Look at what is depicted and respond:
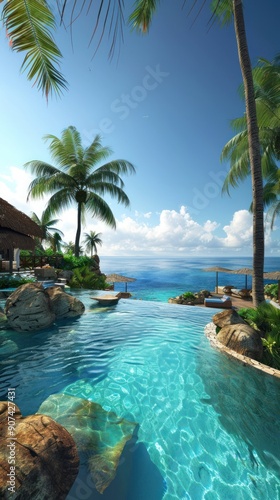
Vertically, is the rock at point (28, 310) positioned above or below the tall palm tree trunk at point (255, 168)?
below

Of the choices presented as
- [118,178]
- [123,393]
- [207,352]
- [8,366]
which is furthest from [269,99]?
[8,366]

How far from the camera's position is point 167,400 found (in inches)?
153

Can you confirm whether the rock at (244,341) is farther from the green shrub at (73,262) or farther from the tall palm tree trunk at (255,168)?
the green shrub at (73,262)

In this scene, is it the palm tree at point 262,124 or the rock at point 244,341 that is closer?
the rock at point 244,341

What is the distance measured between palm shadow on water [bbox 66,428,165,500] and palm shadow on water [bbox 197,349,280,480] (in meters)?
1.20

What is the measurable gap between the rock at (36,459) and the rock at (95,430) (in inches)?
23.4

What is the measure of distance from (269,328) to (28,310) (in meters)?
7.42

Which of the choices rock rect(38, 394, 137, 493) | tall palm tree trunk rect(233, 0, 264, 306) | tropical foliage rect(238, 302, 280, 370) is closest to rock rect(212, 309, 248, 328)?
tropical foliage rect(238, 302, 280, 370)

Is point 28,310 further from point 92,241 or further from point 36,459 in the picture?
point 92,241

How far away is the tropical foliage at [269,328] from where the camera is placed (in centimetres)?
494

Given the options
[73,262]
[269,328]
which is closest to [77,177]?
[73,262]

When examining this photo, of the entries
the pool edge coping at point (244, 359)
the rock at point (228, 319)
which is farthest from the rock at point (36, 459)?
the rock at point (228, 319)

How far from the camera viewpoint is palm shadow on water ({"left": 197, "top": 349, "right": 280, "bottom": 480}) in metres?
2.96

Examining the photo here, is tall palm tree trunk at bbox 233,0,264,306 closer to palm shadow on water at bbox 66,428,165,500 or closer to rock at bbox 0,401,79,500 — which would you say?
palm shadow on water at bbox 66,428,165,500
